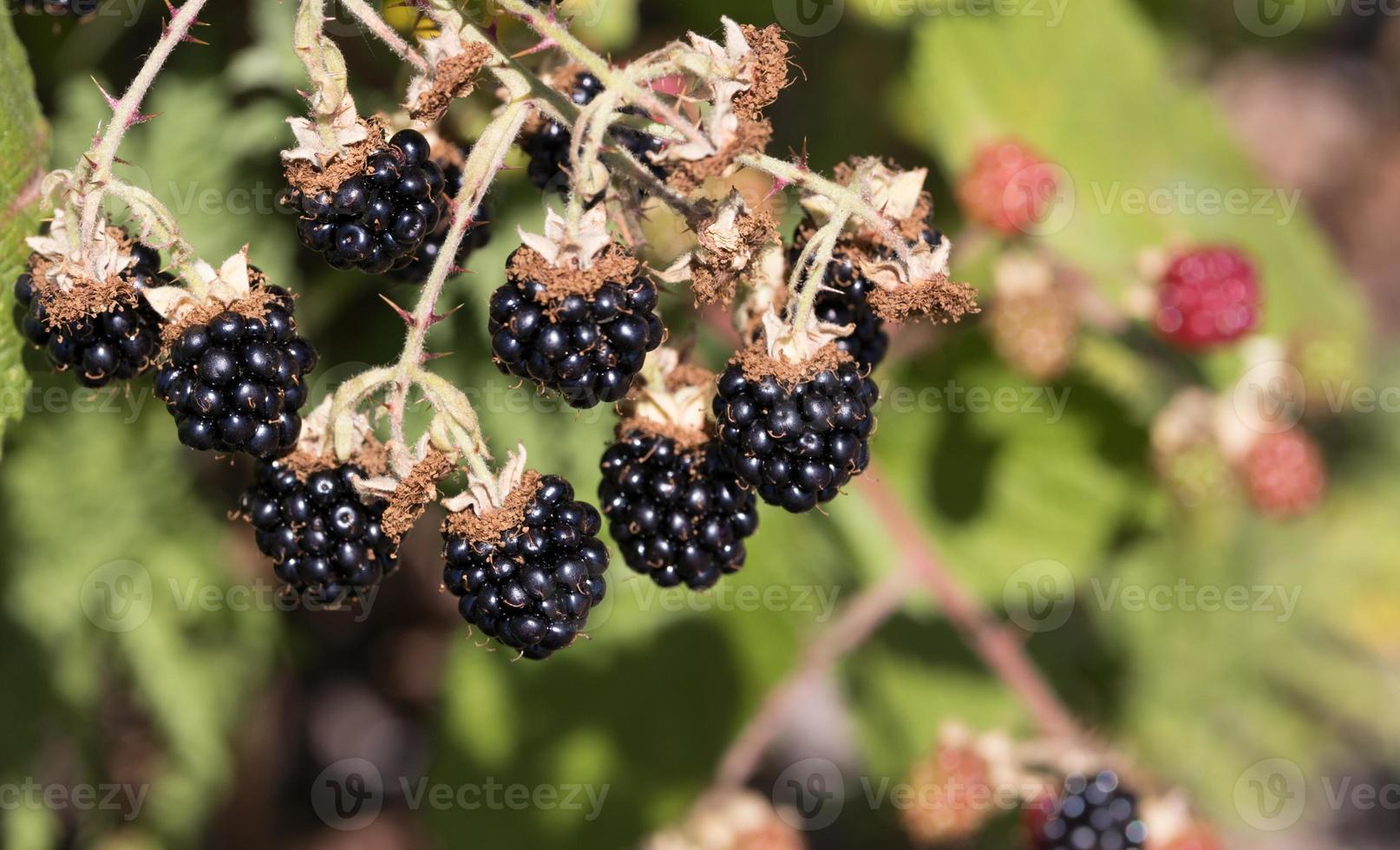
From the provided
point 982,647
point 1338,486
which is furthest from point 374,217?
point 1338,486

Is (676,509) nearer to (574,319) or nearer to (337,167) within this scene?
(574,319)

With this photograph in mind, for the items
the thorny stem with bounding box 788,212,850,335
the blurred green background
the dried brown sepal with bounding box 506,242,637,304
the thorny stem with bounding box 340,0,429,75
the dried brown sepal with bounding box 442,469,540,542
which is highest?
the thorny stem with bounding box 340,0,429,75

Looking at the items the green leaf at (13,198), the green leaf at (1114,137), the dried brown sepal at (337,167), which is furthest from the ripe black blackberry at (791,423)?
the green leaf at (1114,137)

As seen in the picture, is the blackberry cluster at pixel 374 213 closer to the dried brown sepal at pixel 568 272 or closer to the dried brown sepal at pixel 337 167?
the dried brown sepal at pixel 337 167

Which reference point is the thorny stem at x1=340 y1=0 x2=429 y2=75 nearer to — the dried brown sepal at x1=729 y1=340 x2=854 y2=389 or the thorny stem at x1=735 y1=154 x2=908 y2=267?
the thorny stem at x1=735 y1=154 x2=908 y2=267

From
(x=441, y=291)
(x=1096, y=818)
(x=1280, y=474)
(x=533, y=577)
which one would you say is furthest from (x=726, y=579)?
(x=441, y=291)

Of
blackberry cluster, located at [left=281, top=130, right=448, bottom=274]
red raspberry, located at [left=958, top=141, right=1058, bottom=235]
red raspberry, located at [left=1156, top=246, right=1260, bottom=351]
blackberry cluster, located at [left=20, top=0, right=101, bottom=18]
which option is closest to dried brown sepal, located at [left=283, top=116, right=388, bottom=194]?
blackberry cluster, located at [left=281, top=130, right=448, bottom=274]

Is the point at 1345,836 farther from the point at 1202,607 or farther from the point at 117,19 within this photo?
the point at 117,19
